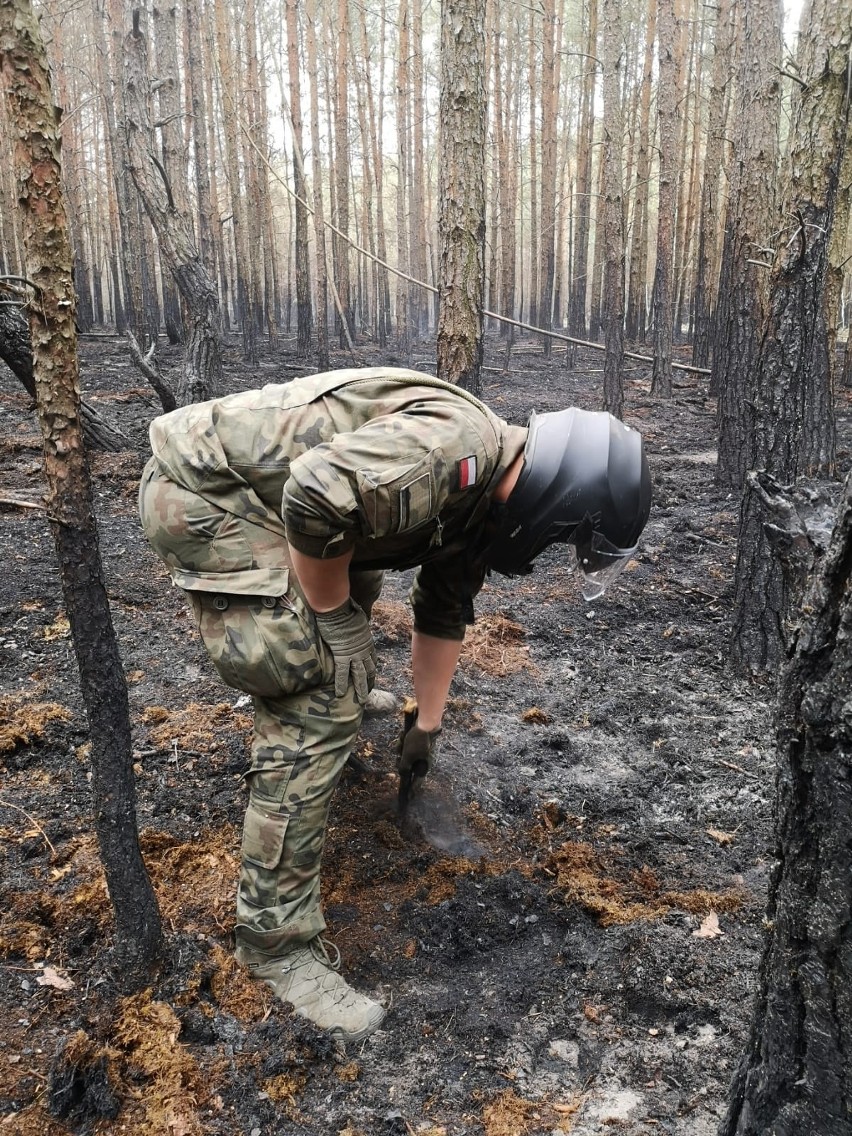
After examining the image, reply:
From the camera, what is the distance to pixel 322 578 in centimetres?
185

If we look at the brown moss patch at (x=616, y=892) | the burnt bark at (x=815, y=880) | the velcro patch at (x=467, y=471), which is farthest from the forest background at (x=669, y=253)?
the brown moss patch at (x=616, y=892)

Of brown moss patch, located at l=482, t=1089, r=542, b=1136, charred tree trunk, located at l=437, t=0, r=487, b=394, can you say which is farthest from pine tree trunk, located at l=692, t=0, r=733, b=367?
brown moss patch, located at l=482, t=1089, r=542, b=1136

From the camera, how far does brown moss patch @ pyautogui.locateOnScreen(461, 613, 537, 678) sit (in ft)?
12.2

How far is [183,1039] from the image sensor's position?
1787mm

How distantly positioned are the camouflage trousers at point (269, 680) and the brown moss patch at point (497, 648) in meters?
1.81

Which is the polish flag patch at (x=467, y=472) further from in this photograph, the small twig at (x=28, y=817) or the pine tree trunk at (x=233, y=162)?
the pine tree trunk at (x=233, y=162)

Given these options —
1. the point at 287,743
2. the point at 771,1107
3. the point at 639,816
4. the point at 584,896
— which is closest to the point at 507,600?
the point at 639,816

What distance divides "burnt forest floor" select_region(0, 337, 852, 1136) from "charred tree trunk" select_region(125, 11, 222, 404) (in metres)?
2.45

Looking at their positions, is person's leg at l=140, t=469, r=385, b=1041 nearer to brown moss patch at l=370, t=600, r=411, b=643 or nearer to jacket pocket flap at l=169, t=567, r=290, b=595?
jacket pocket flap at l=169, t=567, r=290, b=595

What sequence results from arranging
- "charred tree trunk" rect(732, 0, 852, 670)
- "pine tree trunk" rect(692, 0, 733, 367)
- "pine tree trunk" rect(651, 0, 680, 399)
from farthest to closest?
"pine tree trunk" rect(692, 0, 733, 367) → "pine tree trunk" rect(651, 0, 680, 399) → "charred tree trunk" rect(732, 0, 852, 670)

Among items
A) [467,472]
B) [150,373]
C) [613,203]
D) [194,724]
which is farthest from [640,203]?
[467,472]

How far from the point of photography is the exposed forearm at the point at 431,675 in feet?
8.00

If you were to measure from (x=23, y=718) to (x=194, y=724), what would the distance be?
60 cm

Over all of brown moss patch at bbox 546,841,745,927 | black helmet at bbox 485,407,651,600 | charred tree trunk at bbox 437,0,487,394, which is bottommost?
brown moss patch at bbox 546,841,745,927
